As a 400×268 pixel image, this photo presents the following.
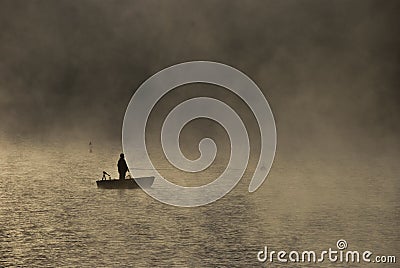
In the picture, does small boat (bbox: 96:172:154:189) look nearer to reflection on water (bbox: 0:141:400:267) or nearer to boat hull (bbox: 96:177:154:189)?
boat hull (bbox: 96:177:154:189)

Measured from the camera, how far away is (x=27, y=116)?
8131 cm

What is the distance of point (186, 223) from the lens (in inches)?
872

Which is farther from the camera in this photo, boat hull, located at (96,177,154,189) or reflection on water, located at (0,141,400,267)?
boat hull, located at (96,177,154,189)

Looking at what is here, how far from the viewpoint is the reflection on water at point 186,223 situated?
18.1m

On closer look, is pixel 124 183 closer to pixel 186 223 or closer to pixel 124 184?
pixel 124 184

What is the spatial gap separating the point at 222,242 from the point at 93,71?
54621 mm

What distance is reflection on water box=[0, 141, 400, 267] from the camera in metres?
18.1

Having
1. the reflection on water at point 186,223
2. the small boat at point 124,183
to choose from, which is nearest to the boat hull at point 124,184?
the small boat at point 124,183

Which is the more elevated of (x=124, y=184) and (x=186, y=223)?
(x=124, y=184)

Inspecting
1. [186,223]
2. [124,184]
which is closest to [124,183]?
[124,184]

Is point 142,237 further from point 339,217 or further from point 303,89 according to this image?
point 303,89

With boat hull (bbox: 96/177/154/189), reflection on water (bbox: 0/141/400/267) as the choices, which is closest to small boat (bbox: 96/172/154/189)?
boat hull (bbox: 96/177/154/189)

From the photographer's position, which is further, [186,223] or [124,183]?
[124,183]

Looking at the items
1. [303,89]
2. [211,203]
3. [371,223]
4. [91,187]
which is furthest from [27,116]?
[371,223]
